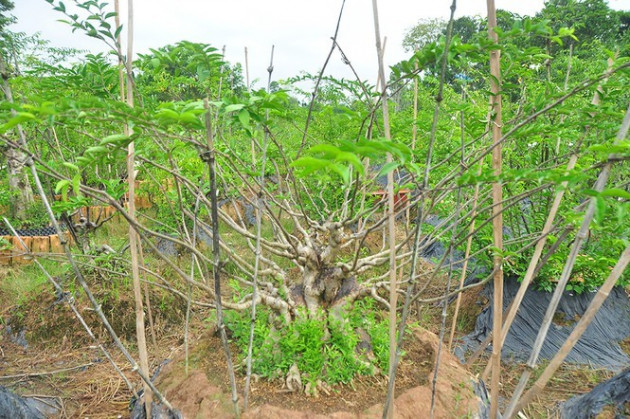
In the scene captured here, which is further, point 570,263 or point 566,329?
point 566,329

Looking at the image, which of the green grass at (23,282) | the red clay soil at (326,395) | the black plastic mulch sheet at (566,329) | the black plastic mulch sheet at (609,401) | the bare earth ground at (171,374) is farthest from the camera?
the green grass at (23,282)

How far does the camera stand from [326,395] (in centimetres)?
181

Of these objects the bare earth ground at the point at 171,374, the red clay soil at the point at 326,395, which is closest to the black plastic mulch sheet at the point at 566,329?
the bare earth ground at the point at 171,374

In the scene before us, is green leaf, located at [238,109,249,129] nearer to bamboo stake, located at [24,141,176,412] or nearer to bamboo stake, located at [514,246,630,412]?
bamboo stake, located at [24,141,176,412]

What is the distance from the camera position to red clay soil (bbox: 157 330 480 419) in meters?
1.62

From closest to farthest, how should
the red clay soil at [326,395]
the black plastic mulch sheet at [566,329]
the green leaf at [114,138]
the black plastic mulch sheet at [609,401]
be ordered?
the green leaf at [114,138], the red clay soil at [326,395], the black plastic mulch sheet at [609,401], the black plastic mulch sheet at [566,329]

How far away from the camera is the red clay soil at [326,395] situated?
5.31 feet

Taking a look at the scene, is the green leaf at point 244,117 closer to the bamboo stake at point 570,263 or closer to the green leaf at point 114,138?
the green leaf at point 114,138

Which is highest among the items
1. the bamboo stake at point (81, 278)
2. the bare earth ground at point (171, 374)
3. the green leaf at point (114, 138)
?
the green leaf at point (114, 138)

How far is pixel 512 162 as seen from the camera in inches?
137

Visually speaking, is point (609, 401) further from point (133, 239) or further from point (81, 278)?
point (81, 278)

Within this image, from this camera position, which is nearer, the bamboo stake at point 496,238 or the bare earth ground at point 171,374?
the bamboo stake at point 496,238

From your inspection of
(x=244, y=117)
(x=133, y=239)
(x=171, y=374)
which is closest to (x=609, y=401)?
(x=171, y=374)

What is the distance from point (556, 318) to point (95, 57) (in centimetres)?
389
